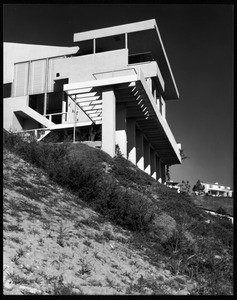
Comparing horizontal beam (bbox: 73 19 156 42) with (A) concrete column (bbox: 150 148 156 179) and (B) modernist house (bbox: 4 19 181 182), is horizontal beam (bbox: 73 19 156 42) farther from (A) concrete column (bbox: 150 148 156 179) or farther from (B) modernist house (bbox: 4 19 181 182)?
(A) concrete column (bbox: 150 148 156 179)

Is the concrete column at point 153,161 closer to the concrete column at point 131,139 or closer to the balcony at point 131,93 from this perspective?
the balcony at point 131,93

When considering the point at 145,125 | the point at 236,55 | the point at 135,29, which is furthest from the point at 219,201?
the point at 236,55

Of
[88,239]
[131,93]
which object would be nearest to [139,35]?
[131,93]

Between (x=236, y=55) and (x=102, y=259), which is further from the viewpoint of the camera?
(x=102, y=259)

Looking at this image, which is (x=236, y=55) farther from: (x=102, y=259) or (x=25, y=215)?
(x=25, y=215)

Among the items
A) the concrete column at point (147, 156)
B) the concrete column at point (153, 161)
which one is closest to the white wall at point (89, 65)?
the concrete column at point (147, 156)

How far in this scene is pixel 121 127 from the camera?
A: 22859mm

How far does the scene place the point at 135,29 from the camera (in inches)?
1022

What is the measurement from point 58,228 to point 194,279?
3.03 m

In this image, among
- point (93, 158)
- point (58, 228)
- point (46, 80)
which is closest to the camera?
point (58, 228)

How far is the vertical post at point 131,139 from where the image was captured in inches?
977

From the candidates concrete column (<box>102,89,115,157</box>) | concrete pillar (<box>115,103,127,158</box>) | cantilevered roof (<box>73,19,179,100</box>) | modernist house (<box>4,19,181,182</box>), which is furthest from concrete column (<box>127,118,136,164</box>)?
cantilevered roof (<box>73,19,179,100</box>)

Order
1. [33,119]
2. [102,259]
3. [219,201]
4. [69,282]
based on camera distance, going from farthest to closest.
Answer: [219,201] → [33,119] → [102,259] → [69,282]

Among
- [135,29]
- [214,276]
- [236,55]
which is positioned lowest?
[214,276]
